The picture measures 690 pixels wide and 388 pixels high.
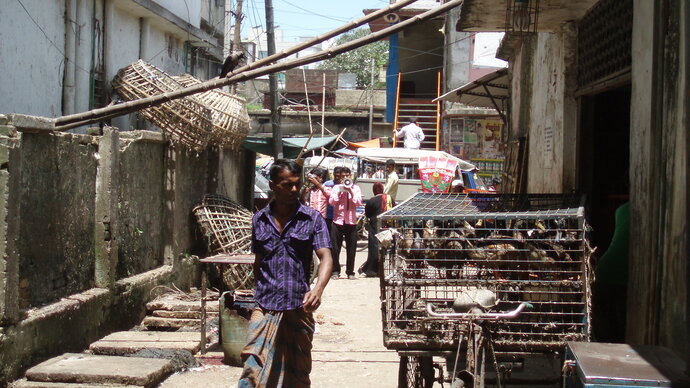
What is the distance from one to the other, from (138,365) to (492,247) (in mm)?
3705

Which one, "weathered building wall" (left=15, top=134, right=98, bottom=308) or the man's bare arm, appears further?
"weathered building wall" (left=15, top=134, right=98, bottom=308)

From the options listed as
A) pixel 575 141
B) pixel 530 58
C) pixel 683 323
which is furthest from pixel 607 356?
pixel 530 58

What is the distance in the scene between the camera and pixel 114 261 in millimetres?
8688

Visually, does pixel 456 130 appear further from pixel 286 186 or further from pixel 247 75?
pixel 286 186

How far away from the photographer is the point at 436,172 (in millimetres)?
19156

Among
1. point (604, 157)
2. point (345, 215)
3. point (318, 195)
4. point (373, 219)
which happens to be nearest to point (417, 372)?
point (604, 157)

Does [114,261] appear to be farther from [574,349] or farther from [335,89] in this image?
[335,89]

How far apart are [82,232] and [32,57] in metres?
2.89

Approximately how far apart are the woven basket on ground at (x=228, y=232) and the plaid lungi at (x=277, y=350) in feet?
19.2

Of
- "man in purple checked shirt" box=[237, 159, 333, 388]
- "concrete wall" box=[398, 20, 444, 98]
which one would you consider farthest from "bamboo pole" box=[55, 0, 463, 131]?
"concrete wall" box=[398, 20, 444, 98]

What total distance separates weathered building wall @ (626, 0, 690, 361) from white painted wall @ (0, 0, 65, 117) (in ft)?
22.8

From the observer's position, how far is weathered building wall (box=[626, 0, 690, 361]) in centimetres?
450

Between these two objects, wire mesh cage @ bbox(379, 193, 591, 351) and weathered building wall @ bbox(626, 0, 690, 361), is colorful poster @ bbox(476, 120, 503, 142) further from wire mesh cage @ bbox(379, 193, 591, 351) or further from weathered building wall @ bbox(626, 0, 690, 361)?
wire mesh cage @ bbox(379, 193, 591, 351)

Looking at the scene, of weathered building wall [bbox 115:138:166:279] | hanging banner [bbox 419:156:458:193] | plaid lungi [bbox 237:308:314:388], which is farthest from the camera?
hanging banner [bbox 419:156:458:193]
